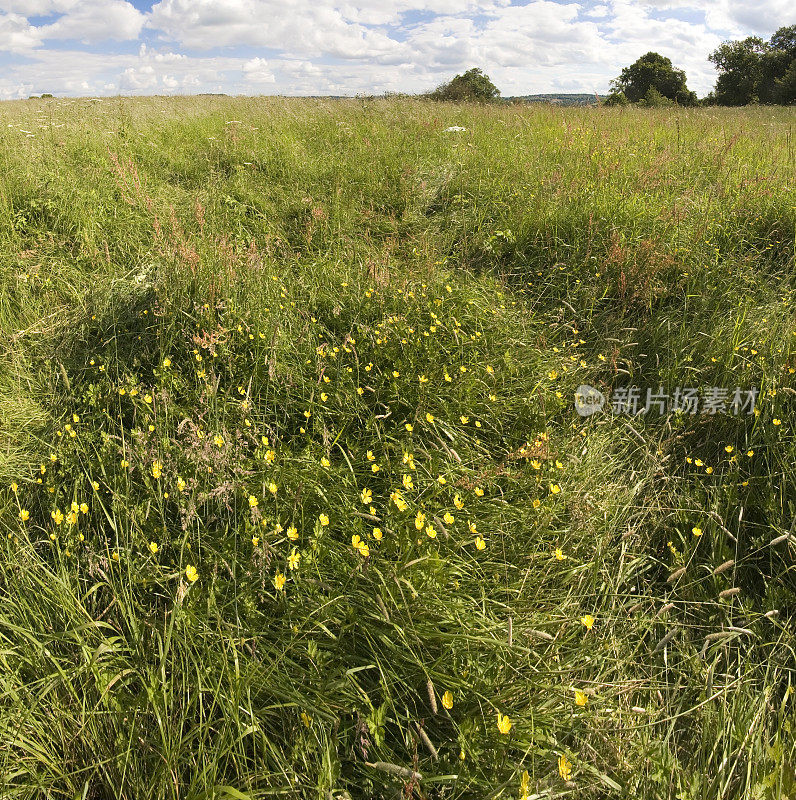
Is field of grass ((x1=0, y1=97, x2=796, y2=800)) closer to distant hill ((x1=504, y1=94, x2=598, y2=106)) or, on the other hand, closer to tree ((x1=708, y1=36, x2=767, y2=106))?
distant hill ((x1=504, y1=94, x2=598, y2=106))

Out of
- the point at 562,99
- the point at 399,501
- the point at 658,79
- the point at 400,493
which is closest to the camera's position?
the point at 399,501

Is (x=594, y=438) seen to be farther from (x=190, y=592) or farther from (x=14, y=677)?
(x=14, y=677)

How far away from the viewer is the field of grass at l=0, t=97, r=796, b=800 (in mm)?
1555

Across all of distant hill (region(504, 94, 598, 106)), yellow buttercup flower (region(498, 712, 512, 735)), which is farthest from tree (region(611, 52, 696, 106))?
yellow buttercup flower (region(498, 712, 512, 735))

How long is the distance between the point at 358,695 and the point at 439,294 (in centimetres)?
252

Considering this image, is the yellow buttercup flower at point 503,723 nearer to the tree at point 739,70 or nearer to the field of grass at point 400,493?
the field of grass at point 400,493

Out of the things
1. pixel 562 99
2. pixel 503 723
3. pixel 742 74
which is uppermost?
pixel 742 74

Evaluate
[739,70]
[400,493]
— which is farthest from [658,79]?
[400,493]

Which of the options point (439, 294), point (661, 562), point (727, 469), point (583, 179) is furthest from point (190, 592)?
point (583, 179)

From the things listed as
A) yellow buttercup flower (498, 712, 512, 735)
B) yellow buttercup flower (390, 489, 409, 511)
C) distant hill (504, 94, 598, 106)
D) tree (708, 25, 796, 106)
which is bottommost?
yellow buttercup flower (498, 712, 512, 735)

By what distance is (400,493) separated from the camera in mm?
2154

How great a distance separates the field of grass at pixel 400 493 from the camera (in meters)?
1.55

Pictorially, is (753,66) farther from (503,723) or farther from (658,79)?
(503,723)

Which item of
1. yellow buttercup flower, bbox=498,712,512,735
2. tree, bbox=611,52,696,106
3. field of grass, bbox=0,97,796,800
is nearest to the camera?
yellow buttercup flower, bbox=498,712,512,735
